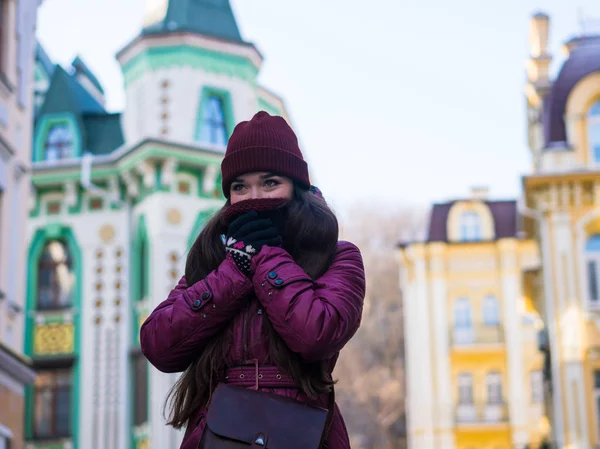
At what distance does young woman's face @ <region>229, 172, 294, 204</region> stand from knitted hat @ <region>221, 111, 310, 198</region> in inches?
0.9

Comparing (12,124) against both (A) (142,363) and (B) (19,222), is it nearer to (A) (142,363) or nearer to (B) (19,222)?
(B) (19,222)

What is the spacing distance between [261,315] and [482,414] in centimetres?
3623

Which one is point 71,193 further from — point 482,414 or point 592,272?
point 482,414

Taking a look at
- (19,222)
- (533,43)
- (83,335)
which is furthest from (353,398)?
(19,222)

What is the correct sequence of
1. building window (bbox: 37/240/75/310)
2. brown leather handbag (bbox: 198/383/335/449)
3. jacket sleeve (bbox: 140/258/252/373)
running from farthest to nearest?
building window (bbox: 37/240/75/310)
jacket sleeve (bbox: 140/258/252/373)
brown leather handbag (bbox: 198/383/335/449)

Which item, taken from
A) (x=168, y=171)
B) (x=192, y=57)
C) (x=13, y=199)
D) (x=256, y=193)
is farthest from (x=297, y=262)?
(x=192, y=57)

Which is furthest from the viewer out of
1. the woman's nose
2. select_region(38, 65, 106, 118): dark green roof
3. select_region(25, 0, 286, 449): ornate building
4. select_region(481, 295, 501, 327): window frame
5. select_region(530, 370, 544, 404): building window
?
select_region(530, 370, 544, 404): building window

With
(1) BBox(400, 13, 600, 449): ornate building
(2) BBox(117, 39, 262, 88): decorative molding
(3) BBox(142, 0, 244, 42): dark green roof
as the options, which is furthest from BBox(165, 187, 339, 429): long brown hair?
(1) BBox(400, 13, 600, 449): ornate building

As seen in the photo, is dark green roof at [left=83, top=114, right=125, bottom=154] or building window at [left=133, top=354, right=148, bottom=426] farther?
dark green roof at [left=83, top=114, right=125, bottom=154]

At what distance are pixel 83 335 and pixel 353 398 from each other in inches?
1102

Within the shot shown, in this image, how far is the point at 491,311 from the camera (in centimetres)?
3991

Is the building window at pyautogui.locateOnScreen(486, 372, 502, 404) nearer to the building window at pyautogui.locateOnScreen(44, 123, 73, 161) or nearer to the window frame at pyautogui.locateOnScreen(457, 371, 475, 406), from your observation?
the window frame at pyautogui.locateOnScreen(457, 371, 475, 406)

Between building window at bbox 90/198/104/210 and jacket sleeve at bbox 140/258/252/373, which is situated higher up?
building window at bbox 90/198/104/210

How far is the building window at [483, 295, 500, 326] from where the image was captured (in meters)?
39.8
